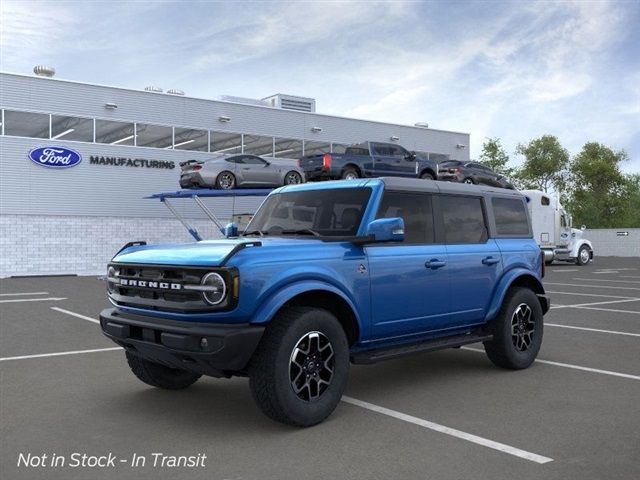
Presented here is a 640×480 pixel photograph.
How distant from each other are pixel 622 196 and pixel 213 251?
71941 millimetres

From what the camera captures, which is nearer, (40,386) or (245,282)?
(245,282)

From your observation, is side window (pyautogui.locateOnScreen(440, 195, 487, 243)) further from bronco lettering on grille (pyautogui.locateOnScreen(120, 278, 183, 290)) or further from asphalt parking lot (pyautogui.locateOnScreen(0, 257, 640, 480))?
bronco lettering on grille (pyautogui.locateOnScreen(120, 278, 183, 290))

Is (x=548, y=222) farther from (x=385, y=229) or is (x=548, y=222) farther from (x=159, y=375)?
(x=159, y=375)

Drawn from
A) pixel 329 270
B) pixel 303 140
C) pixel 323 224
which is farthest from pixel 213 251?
pixel 303 140

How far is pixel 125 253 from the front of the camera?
5723mm

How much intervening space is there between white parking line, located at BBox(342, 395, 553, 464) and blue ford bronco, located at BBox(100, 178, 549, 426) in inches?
17.8

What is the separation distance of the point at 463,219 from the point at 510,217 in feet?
3.25

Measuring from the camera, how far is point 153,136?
2939 centimetres

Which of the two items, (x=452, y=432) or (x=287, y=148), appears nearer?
(x=452, y=432)

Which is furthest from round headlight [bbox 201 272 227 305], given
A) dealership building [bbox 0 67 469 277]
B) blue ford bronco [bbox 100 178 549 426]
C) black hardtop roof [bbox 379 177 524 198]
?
dealership building [bbox 0 67 469 277]

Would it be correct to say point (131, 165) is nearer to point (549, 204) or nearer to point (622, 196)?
point (549, 204)

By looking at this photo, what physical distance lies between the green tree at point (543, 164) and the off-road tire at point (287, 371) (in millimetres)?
68216

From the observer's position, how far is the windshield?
582cm

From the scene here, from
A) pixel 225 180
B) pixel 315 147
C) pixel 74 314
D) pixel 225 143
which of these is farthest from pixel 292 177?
pixel 74 314
